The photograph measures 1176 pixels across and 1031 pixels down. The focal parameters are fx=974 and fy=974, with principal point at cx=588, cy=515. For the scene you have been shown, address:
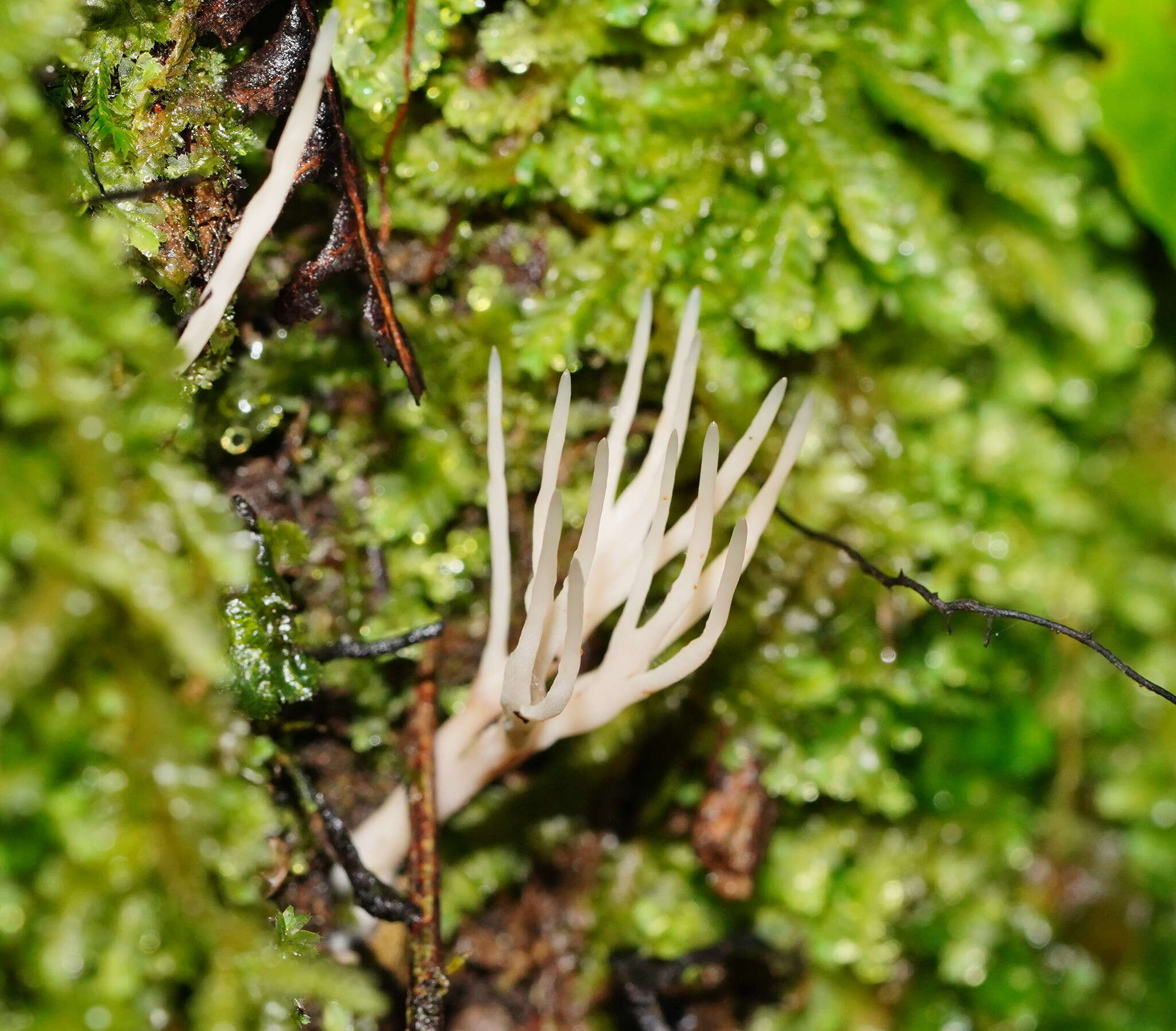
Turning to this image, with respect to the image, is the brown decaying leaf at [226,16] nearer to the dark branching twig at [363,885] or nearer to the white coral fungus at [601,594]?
the white coral fungus at [601,594]

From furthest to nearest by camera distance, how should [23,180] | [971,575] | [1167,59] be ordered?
[971,575] → [1167,59] → [23,180]

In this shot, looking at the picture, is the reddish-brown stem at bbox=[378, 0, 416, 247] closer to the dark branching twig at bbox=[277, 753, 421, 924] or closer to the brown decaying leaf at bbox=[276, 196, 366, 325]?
the brown decaying leaf at bbox=[276, 196, 366, 325]

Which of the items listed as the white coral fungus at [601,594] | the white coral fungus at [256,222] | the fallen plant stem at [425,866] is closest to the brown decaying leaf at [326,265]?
the white coral fungus at [256,222]

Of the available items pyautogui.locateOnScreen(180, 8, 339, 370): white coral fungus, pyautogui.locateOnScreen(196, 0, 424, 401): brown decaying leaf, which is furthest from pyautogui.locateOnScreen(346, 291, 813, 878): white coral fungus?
pyautogui.locateOnScreen(180, 8, 339, 370): white coral fungus

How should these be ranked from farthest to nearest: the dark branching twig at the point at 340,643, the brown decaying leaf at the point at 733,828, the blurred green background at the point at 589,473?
the brown decaying leaf at the point at 733,828 → the dark branching twig at the point at 340,643 → the blurred green background at the point at 589,473

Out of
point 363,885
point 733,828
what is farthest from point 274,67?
point 733,828

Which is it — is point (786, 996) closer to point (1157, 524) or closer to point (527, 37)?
point (1157, 524)

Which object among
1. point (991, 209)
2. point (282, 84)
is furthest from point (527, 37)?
point (991, 209)
